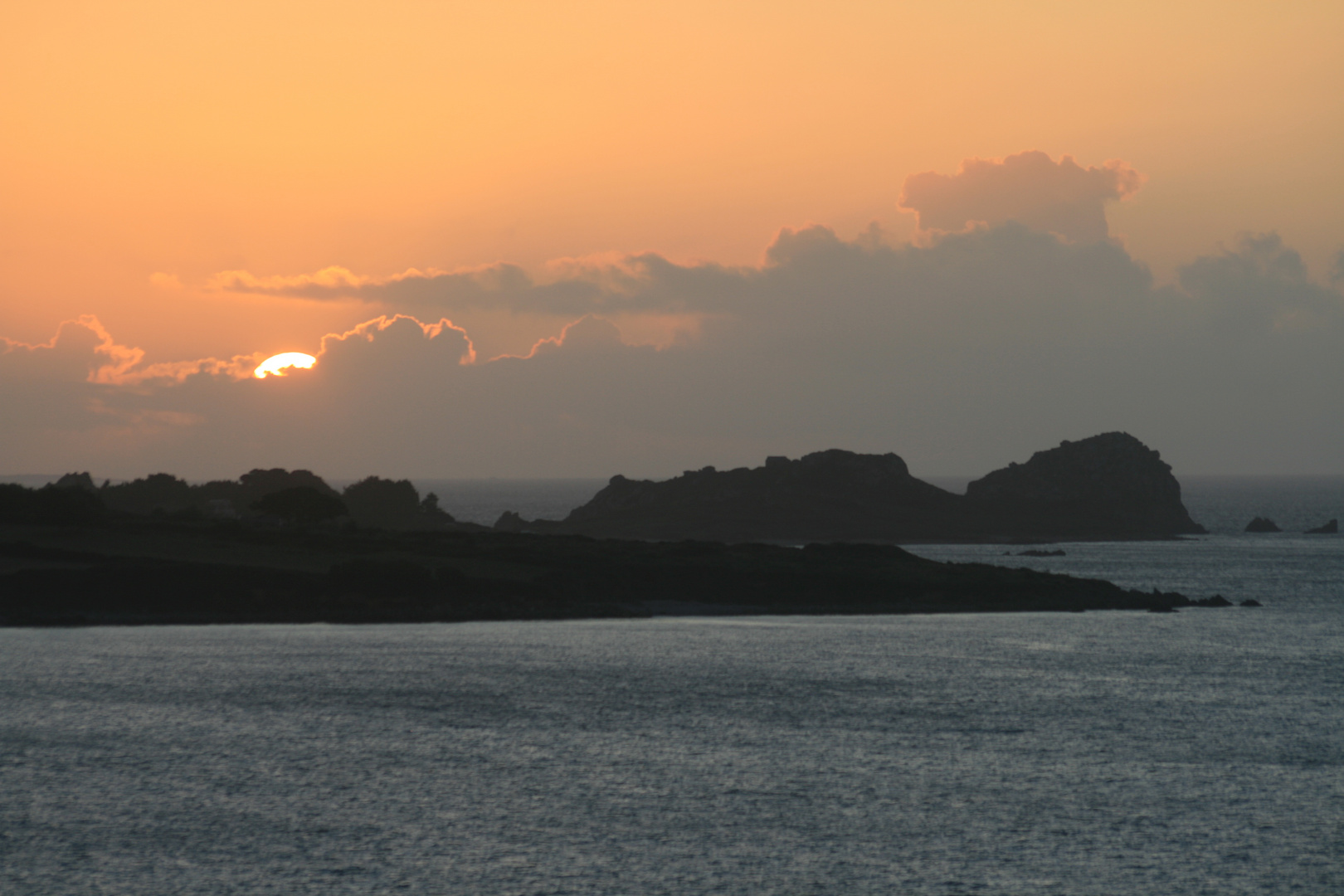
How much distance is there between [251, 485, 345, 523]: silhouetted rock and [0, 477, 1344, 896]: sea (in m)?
81.0

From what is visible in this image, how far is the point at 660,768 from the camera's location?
5478 cm

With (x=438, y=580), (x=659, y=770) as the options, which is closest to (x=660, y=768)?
(x=659, y=770)

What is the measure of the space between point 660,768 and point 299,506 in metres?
138

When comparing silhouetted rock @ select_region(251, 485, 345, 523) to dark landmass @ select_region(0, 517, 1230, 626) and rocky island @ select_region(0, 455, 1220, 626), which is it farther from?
dark landmass @ select_region(0, 517, 1230, 626)

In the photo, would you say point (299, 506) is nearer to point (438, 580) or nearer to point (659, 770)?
point (438, 580)

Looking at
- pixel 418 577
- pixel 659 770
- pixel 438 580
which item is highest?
pixel 418 577

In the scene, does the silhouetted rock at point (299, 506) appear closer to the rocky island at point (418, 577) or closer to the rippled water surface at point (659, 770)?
the rocky island at point (418, 577)

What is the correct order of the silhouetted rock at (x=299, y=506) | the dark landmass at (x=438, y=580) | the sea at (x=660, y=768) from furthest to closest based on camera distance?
1. the silhouetted rock at (x=299, y=506)
2. the dark landmass at (x=438, y=580)
3. the sea at (x=660, y=768)

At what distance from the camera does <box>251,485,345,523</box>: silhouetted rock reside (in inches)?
7121

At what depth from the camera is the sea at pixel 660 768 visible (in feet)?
133

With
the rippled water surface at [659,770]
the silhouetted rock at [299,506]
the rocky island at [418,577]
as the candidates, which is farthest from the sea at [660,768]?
the silhouetted rock at [299,506]

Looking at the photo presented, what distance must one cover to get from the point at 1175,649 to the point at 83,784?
80991mm

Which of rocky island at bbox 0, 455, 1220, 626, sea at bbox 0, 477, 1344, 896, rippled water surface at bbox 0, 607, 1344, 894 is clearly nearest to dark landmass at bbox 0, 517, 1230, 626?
rocky island at bbox 0, 455, 1220, 626

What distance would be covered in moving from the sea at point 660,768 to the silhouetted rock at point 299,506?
81.0 meters
